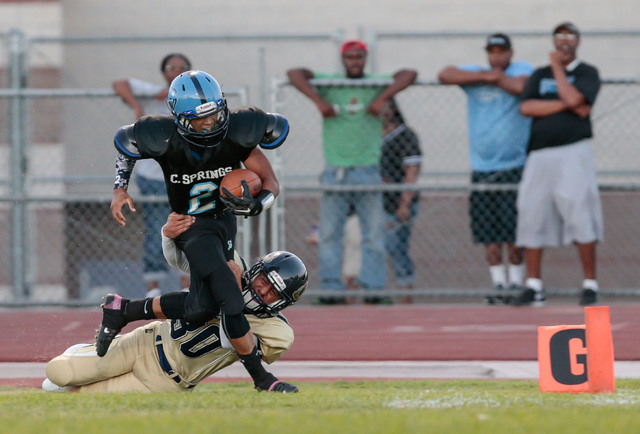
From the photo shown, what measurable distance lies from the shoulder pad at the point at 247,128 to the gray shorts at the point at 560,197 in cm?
368

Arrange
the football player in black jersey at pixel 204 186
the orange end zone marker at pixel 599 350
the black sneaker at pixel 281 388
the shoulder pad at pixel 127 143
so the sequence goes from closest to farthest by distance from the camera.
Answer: the orange end zone marker at pixel 599 350, the black sneaker at pixel 281 388, the football player in black jersey at pixel 204 186, the shoulder pad at pixel 127 143

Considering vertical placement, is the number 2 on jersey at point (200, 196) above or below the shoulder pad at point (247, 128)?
below

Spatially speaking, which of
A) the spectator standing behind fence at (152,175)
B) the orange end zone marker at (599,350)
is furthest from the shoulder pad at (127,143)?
the spectator standing behind fence at (152,175)

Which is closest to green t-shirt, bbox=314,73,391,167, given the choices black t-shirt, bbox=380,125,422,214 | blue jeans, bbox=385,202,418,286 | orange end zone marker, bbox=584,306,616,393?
black t-shirt, bbox=380,125,422,214

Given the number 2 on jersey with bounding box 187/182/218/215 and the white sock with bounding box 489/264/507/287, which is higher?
the number 2 on jersey with bounding box 187/182/218/215

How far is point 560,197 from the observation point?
8.90 m

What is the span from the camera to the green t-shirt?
916 cm

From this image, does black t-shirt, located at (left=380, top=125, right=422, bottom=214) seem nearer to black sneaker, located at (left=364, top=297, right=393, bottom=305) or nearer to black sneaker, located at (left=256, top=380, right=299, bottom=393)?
black sneaker, located at (left=364, top=297, right=393, bottom=305)

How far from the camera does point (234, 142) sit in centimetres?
579

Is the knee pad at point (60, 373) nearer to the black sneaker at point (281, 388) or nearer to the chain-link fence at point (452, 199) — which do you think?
the black sneaker at point (281, 388)

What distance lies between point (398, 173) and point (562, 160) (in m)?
1.48

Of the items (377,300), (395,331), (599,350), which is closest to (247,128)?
(599,350)

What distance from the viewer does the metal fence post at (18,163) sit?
9.37m

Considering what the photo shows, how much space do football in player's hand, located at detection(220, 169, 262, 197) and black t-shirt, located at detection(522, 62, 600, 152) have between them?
148 inches
